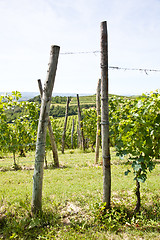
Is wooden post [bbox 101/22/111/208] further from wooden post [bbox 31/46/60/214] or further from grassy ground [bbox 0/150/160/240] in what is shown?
wooden post [bbox 31/46/60/214]

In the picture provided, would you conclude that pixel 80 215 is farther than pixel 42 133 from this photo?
Yes

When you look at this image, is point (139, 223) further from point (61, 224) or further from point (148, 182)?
point (148, 182)

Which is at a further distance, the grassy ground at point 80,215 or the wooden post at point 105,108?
the wooden post at point 105,108

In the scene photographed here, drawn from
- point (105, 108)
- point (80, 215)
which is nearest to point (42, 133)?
point (105, 108)

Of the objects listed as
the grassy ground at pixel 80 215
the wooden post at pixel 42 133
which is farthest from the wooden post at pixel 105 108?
the wooden post at pixel 42 133

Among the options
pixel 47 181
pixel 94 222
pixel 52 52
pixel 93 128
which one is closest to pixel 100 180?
pixel 47 181

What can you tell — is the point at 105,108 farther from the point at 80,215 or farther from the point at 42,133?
the point at 80,215

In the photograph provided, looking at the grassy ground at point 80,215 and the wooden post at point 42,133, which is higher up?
the wooden post at point 42,133

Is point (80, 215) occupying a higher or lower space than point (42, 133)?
lower

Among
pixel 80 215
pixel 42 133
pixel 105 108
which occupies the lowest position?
pixel 80 215

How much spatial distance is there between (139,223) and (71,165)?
16.9 ft

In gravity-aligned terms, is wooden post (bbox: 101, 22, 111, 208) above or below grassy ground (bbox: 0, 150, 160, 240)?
above

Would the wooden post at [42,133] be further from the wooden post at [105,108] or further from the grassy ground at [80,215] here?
the wooden post at [105,108]

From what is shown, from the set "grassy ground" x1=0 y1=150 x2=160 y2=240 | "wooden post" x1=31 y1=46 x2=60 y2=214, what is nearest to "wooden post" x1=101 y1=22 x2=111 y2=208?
"grassy ground" x1=0 y1=150 x2=160 y2=240
